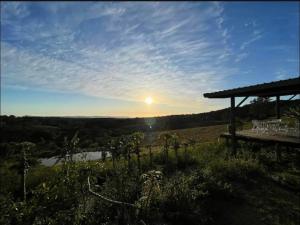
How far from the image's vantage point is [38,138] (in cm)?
2928

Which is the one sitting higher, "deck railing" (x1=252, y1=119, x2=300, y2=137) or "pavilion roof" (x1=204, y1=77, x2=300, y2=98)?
"pavilion roof" (x1=204, y1=77, x2=300, y2=98)

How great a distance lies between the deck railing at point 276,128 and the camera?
12.2 meters

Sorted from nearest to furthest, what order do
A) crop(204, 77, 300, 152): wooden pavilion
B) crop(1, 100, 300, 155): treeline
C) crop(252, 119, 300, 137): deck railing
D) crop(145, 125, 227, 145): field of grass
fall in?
crop(204, 77, 300, 152): wooden pavilion, crop(252, 119, 300, 137): deck railing, crop(145, 125, 227, 145): field of grass, crop(1, 100, 300, 155): treeline

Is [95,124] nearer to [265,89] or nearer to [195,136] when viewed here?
[195,136]

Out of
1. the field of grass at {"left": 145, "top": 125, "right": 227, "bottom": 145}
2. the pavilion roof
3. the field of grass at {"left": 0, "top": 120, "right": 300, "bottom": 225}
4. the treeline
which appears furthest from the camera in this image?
the treeline

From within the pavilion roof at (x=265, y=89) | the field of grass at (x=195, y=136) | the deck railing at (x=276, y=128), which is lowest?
the field of grass at (x=195, y=136)

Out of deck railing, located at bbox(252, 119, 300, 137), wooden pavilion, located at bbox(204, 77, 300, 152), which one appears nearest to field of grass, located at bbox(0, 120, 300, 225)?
wooden pavilion, located at bbox(204, 77, 300, 152)

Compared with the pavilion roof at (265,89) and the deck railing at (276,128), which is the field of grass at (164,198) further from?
the pavilion roof at (265,89)

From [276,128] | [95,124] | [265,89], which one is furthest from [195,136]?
[265,89]

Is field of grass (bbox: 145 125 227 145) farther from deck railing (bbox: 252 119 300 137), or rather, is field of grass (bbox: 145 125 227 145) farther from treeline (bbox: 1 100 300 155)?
deck railing (bbox: 252 119 300 137)

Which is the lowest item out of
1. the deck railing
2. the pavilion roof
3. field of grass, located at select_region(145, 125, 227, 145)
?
field of grass, located at select_region(145, 125, 227, 145)

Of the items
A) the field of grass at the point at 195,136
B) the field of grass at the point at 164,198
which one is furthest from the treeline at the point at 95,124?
the field of grass at the point at 164,198

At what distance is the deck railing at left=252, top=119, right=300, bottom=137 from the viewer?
40.2 ft

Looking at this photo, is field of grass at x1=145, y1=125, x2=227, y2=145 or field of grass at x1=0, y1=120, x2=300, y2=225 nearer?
field of grass at x1=0, y1=120, x2=300, y2=225
